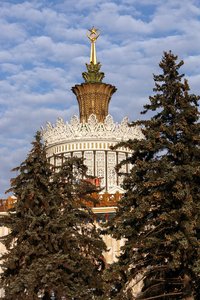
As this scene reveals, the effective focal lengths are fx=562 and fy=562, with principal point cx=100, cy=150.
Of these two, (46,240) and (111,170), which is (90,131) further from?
(46,240)

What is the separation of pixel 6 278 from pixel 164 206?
6.07 m

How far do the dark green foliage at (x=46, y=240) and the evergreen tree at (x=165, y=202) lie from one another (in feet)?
6.79

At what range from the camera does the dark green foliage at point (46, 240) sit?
18.0 m

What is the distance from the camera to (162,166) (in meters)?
16.2

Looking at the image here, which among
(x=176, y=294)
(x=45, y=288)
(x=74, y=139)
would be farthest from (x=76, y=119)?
(x=176, y=294)

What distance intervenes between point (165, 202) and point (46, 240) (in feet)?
15.1

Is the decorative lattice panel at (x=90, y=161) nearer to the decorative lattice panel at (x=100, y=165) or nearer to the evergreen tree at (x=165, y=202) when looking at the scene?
→ the decorative lattice panel at (x=100, y=165)

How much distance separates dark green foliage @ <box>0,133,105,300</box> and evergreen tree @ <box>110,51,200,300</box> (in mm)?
2069

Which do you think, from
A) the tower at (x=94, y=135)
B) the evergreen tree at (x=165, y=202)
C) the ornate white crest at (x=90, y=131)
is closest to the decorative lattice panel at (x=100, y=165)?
the tower at (x=94, y=135)

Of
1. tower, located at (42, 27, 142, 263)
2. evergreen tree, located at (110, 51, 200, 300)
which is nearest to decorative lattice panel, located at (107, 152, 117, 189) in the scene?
tower, located at (42, 27, 142, 263)

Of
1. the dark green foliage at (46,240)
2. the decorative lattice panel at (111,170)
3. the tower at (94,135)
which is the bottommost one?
the dark green foliage at (46,240)

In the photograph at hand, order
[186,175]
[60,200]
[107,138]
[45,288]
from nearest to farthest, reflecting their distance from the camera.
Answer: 1. [186,175]
2. [45,288]
3. [60,200]
4. [107,138]

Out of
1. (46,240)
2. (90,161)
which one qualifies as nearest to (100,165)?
(90,161)

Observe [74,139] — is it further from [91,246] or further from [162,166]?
[162,166]
